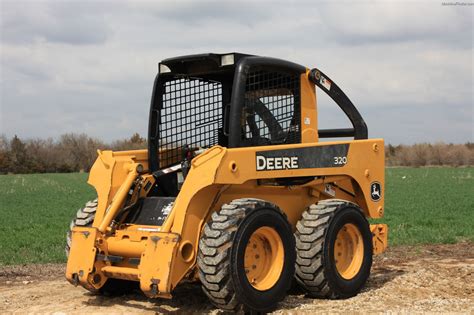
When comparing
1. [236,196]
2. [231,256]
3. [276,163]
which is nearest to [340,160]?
[276,163]

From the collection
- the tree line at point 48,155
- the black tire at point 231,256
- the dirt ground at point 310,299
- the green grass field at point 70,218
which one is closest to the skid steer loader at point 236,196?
the black tire at point 231,256

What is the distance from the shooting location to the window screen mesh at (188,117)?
25.9 ft

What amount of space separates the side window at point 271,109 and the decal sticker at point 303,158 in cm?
42

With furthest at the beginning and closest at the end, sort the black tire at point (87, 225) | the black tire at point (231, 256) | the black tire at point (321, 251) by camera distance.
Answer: the black tire at point (87, 225) < the black tire at point (321, 251) < the black tire at point (231, 256)

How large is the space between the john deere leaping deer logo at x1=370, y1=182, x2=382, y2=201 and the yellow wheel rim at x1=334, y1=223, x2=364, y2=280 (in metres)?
0.80

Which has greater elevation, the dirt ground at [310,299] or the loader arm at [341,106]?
the loader arm at [341,106]

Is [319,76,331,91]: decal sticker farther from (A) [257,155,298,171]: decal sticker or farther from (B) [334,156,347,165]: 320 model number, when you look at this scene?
(A) [257,155,298,171]: decal sticker

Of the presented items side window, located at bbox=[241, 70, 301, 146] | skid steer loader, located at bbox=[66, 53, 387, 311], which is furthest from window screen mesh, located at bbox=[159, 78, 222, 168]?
side window, located at bbox=[241, 70, 301, 146]

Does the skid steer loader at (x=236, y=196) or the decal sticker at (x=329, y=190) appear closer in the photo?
the skid steer loader at (x=236, y=196)

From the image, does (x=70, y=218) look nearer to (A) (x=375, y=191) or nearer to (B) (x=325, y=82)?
(A) (x=375, y=191)

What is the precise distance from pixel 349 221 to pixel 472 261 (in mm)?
3759

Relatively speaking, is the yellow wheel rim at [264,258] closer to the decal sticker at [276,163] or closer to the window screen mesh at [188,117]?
the decal sticker at [276,163]

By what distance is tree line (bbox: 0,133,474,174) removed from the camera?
80.9m

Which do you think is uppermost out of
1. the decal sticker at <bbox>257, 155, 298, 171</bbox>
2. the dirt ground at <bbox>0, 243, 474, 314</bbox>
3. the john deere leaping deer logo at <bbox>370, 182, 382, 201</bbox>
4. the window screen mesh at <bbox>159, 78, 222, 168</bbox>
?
the window screen mesh at <bbox>159, 78, 222, 168</bbox>
